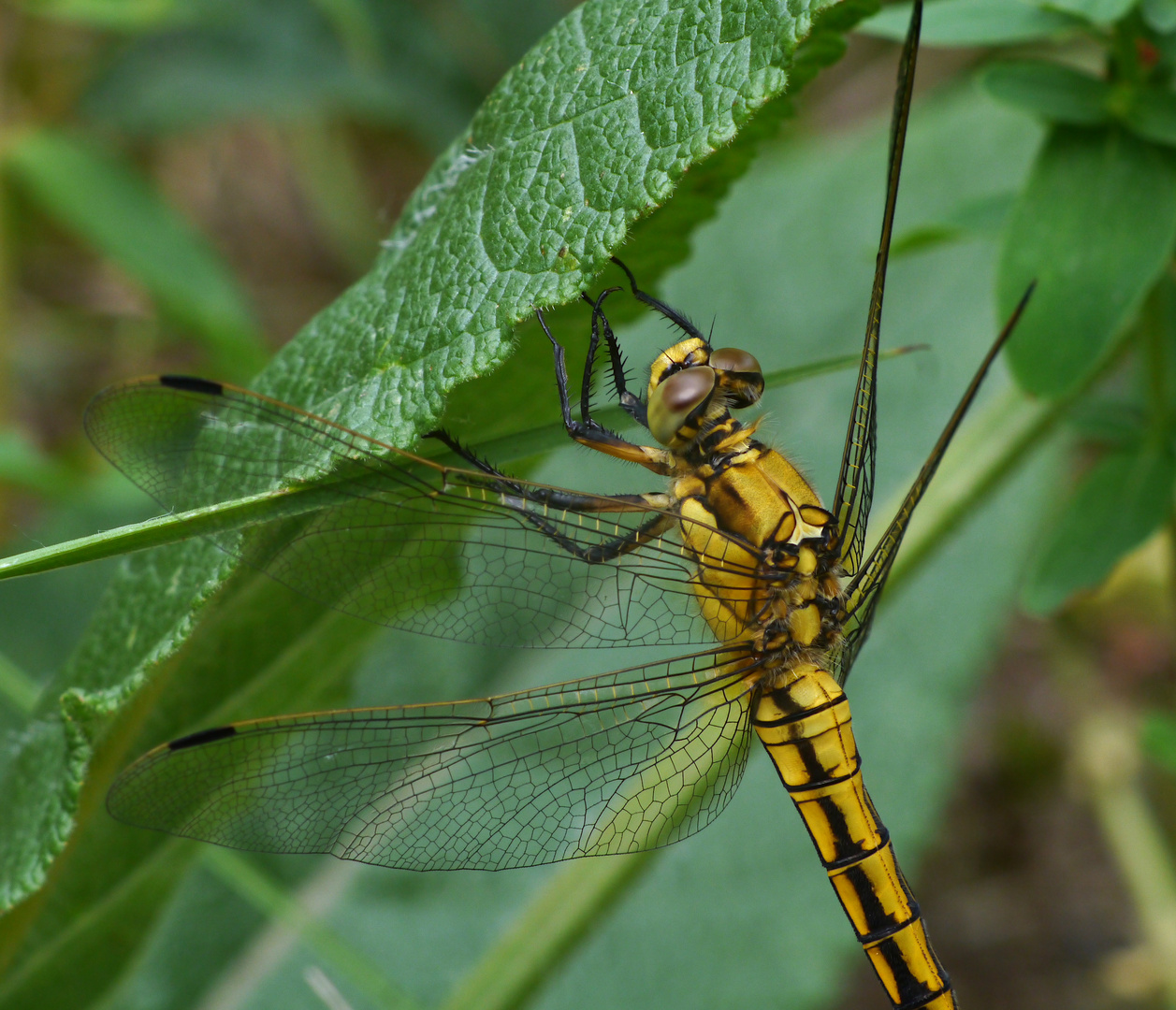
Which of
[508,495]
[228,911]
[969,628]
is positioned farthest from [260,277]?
[508,495]

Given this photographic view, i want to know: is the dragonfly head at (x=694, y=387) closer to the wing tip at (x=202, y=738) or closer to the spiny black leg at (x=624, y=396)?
the spiny black leg at (x=624, y=396)

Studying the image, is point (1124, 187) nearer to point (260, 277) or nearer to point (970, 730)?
point (970, 730)

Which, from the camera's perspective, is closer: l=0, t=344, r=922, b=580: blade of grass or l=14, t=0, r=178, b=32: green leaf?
l=0, t=344, r=922, b=580: blade of grass

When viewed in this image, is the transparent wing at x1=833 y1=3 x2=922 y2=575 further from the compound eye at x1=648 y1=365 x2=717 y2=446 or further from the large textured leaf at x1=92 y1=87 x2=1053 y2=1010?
the large textured leaf at x1=92 y1=87 x2=1053 y2=1010

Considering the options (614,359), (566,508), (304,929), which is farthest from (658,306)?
(304,929)

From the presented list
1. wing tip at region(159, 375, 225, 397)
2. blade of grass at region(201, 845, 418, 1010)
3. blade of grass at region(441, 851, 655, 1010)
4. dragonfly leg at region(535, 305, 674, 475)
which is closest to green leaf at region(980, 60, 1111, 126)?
dragonfly leg at region(535, 305, 674, 475)
